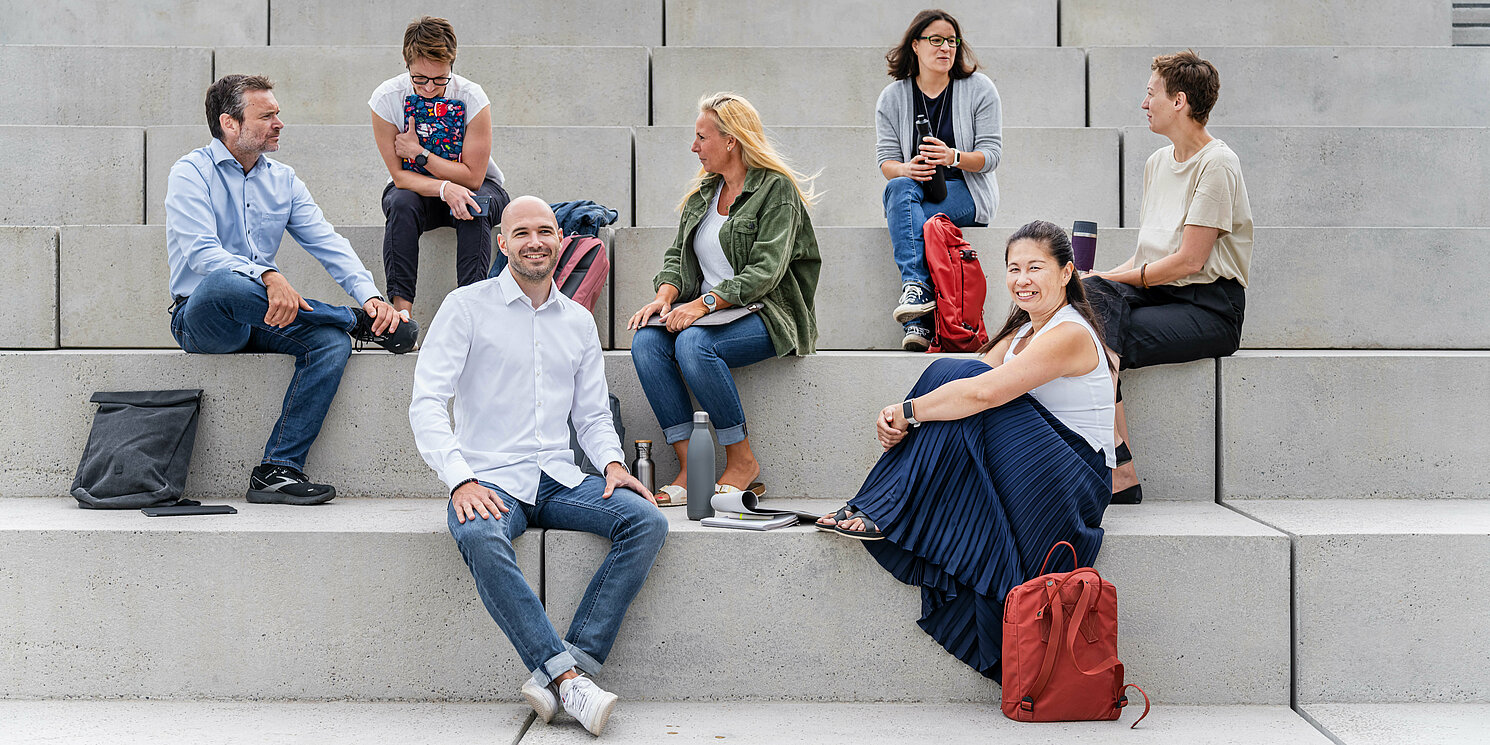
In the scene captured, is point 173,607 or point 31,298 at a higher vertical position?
point 31,298

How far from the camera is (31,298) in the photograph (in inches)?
134

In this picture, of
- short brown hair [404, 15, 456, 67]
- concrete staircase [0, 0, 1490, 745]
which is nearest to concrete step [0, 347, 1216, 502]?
concrete staircase [0, 0, 1490, 745]

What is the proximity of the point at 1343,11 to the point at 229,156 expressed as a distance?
4.75 meters

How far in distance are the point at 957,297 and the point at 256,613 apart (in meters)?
2.13

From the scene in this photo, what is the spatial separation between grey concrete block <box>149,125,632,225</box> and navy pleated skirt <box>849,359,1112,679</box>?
85.6 inches

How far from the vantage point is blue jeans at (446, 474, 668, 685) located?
237cm

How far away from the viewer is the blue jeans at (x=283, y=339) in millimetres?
3033

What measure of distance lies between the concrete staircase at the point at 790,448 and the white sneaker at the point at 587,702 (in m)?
0.06

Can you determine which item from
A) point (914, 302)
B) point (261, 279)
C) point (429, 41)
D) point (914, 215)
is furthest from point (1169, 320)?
point (261, 279)

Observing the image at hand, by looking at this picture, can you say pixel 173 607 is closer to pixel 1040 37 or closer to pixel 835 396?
pixel 835 396

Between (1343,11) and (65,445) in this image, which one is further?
(1343,11)

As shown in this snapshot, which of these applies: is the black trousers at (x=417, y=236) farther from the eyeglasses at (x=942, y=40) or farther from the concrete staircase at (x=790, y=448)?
the eyeglasses at (x=942, y=40)

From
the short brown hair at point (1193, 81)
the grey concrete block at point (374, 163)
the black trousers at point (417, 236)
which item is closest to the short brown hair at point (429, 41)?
the black trousers at point (417, 236)

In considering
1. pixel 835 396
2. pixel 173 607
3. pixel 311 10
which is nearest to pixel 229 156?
pixel 173 607
